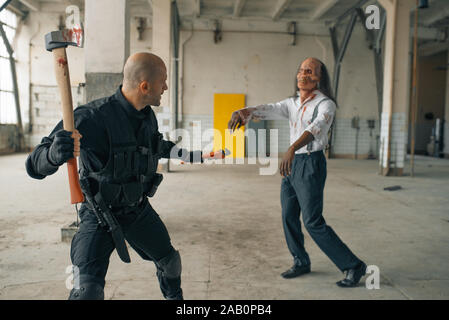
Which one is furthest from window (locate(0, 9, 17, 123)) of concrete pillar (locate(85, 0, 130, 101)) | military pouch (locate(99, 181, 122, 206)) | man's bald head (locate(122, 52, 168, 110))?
military pouch (locate(99, 181, 122, 206))

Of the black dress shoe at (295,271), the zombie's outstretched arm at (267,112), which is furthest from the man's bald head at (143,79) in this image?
the black dress shoe at (295,271)

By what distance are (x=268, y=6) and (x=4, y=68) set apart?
34.2 ft

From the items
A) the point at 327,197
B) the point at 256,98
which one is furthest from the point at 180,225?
the point at 256,98

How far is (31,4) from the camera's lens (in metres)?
14.6

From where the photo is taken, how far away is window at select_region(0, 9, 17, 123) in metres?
14.7

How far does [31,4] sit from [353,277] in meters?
15.9

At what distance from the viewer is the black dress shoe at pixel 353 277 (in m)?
3.02

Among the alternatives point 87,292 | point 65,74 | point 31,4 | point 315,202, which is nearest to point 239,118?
point 315,202

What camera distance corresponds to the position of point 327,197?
23.1 feet

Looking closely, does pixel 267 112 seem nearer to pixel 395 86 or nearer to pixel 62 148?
pixel 62 148

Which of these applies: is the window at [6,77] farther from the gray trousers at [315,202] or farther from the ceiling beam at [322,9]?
the gray trousers at [315,202]

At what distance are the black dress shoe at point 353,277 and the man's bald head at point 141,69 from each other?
7.12 ft

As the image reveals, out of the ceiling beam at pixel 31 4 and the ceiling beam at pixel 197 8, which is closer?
the ceiling beam at pixel 197 8
